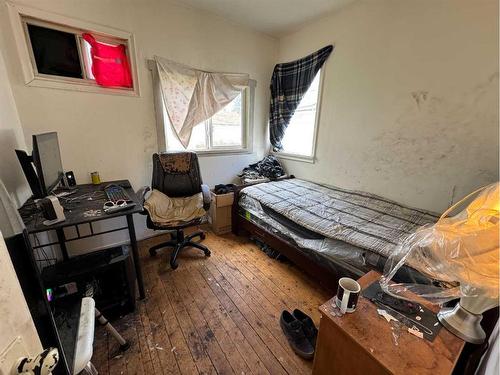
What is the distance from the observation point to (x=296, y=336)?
4.45ft

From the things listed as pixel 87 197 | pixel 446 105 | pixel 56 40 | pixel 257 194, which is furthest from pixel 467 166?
pixel 56 40

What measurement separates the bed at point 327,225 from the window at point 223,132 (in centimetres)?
78

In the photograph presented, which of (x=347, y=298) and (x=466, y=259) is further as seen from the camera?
(x=347, y=298)

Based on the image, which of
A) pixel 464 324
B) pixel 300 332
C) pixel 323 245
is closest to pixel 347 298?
pixel 464 324

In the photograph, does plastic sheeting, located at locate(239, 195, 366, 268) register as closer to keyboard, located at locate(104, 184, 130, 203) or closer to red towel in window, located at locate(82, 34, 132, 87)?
keyboard, located at locate(104, 184, 130, 203)

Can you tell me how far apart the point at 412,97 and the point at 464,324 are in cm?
189

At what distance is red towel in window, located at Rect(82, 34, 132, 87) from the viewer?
1.90 m

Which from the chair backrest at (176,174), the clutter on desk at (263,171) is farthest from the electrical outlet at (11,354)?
the clutter on desk at (263,171)

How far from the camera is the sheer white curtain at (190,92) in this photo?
7.46 feet

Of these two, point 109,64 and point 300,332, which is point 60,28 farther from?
point 300,332

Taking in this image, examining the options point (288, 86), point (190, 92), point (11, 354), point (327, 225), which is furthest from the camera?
A: point (288, 86)

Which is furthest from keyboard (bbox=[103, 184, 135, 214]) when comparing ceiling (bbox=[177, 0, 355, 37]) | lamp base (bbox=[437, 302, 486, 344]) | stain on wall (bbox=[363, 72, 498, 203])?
stain on wall (bbox=[363, 72, 498, 203])

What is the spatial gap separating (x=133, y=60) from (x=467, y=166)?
125 inches

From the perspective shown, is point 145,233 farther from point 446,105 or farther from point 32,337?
point 446,105
